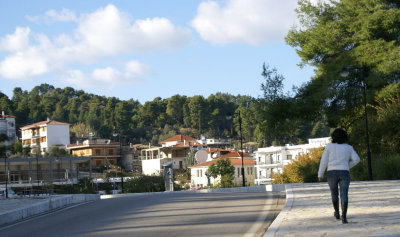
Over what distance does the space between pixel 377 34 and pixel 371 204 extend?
24.6 meters

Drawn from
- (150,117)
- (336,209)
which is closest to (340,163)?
(336,209)

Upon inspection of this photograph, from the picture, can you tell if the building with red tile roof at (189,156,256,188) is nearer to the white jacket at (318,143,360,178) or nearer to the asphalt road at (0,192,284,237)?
the asphalt road at (0,192,284,237)

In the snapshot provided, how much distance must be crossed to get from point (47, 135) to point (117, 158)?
17.0m

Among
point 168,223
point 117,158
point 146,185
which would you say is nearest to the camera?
point 168,223

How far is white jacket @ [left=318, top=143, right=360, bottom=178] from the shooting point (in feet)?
27.5

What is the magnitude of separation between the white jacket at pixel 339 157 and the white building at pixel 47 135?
10639 centimetres

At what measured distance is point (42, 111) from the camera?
150m

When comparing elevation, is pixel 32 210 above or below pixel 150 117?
below

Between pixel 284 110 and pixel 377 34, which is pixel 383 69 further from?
pixel 284 110

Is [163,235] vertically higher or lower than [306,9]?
lower

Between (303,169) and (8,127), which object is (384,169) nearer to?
(303,169)

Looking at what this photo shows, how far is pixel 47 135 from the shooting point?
362ft

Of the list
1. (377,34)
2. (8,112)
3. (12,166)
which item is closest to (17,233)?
(377,34)

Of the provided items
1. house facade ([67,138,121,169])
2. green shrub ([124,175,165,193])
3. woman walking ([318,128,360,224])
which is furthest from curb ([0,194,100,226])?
house facade ([67,138,121,169])
